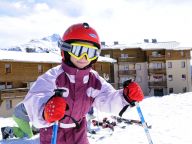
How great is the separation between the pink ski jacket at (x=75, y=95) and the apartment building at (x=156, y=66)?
4439cm

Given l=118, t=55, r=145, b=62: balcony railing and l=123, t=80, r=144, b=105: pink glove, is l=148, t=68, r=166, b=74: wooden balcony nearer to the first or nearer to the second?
l=118, t=55, r=145, b=62: balcony railing

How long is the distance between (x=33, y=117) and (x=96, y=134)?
1040 cm

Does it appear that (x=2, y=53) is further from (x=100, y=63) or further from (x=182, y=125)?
(x=182, y=125)

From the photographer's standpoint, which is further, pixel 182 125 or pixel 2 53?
pixel 2 53

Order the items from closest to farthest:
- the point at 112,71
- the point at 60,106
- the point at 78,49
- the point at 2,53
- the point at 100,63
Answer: the point at 60,106 < the point at 78,49 < the point at 2,53 < the point at 100,63 < the point at 112,71

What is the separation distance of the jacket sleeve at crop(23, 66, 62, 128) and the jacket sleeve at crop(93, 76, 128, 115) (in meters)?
0.74

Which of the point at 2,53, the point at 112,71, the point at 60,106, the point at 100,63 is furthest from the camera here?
the point at 112,71

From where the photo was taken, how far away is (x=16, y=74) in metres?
34.8

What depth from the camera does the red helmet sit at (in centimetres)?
342

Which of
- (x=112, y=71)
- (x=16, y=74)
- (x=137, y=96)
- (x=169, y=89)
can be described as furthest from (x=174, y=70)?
(x=137, y=96)

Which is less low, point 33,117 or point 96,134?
point 33,117

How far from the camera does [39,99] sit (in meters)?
2.91

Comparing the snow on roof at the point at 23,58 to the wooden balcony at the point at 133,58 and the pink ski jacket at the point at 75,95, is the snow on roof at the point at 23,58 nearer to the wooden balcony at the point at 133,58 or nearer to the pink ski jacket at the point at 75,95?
the wooden balcony at the point at 133,58

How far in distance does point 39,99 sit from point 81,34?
0.88 m
